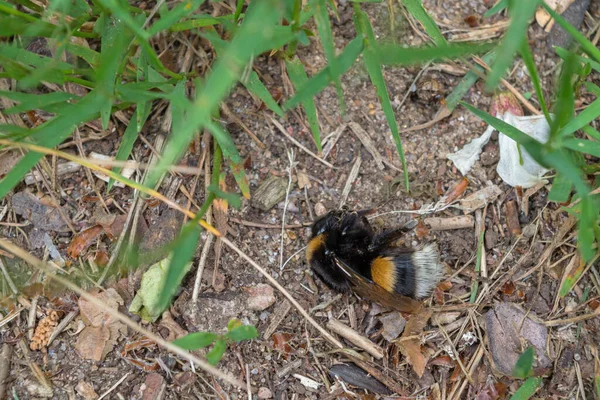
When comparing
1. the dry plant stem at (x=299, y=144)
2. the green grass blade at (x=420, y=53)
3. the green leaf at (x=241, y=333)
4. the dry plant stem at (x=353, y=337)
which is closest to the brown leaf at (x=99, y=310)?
the green leaf at (x=241, y=333)

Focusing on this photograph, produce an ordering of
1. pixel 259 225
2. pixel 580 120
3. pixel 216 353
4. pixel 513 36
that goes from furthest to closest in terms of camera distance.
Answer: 1. pixel 259 225
2. pixel 580 120
3. pixel 216 353
4. pixel 513 36

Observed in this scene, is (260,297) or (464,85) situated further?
(464,85)

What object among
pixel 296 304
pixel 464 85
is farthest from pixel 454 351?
pixel 464 85

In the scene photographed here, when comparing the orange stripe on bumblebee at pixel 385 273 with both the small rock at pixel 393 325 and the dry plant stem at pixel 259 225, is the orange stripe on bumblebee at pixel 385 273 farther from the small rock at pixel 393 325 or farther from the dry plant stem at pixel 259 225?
the dry plant stem at pixel 259 225

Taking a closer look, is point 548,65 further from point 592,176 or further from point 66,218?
point 66,218

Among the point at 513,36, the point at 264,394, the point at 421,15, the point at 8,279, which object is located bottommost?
the point at 264,394

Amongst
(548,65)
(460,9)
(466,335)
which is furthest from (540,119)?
(466,335)

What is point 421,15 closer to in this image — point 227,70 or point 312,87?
point 312,87

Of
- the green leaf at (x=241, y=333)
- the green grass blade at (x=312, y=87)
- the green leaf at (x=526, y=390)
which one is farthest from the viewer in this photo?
the green leaf at (x=526, y=390)

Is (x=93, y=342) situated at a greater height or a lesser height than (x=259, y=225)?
lesser
